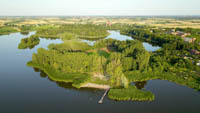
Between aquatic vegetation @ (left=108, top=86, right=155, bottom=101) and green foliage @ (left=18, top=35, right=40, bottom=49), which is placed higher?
green foliage @ (left=18, top=35, right=40, bottom=49)

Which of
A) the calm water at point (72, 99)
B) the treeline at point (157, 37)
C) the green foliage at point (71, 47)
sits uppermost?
the treeline at point (157, 37)

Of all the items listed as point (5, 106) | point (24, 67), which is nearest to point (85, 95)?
point (5, 106)

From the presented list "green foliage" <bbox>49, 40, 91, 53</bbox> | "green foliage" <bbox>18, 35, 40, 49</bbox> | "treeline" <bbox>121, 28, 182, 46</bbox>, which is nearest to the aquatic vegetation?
"green foliage" <bbox>49, 40, 91, 53</bbox>

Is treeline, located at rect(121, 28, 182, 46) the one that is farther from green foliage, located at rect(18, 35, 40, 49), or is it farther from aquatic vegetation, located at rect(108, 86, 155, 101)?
green foliage, located at rect(18, 35, 40, 49)

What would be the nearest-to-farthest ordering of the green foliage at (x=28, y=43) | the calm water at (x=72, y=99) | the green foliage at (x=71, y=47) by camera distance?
the calm water at (x=72, y=99) < the green foliage at (x=71, y=47) < the green foliage at (x=28, y=43)

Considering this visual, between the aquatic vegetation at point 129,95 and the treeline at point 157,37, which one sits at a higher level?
the treeline at point 157,37

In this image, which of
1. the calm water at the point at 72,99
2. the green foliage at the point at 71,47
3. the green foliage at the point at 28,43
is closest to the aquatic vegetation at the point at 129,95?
the calm water at the point at 72,99

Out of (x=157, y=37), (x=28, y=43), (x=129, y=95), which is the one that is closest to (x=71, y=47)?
(x=28, y=43)

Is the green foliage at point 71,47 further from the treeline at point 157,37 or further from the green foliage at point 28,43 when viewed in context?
the treeline at point 157,37
